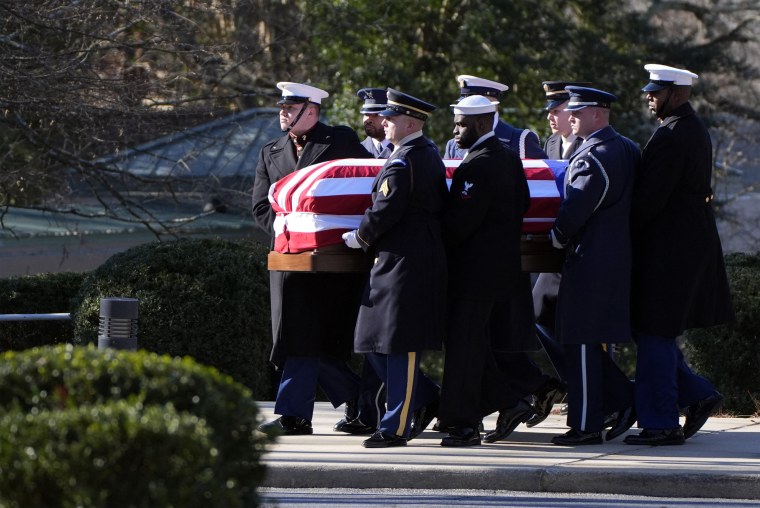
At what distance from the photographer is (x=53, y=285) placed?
37.0ft

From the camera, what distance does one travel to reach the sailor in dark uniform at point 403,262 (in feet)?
24.0

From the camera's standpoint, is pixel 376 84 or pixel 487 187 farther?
pixel 376 84

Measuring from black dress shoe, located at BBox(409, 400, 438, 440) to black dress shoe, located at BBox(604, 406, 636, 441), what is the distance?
38.8 inches

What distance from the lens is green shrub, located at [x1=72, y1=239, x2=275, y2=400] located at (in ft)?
32.0

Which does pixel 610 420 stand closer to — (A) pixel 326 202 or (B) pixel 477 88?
(A) pixel 326 202

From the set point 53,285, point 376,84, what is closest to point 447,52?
point 376,84

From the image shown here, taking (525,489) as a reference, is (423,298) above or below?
above

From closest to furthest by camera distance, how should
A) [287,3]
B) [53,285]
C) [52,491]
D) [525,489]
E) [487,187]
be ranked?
1. [52,491]
2. [525,489]
3. [487,187]
4. [53,285]
5. [287,3]

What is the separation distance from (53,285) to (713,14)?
15094 mm

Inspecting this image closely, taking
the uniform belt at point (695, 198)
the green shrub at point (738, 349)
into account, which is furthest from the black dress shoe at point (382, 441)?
the green shrub at point (738, 349)

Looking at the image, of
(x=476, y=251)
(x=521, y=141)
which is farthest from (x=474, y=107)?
(x=521, y=141)

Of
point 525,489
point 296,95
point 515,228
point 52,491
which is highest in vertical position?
point 296,95

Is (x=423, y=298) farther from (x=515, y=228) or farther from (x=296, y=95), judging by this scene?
(x=296, y=95)

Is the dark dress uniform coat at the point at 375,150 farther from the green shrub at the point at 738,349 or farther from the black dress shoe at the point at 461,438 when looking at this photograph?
the green shrub at the point at 738,349
